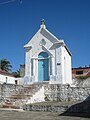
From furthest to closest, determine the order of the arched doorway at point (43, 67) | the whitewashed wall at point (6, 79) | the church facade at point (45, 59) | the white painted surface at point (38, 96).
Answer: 1. the whitewashed wall at point (6, 79)
2. the arched doorway at point (43, 67)
3. the church facade at point (45, 59)
4. the white painted surface at point (38, 96)

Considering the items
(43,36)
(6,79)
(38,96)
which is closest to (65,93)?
(38,96)

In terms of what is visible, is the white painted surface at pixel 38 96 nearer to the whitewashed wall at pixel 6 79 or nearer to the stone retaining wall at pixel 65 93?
the stone retaining wall at pixel 65 93

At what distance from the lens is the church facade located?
18847 mm

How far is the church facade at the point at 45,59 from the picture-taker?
18847mm

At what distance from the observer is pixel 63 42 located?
1911 centimetres

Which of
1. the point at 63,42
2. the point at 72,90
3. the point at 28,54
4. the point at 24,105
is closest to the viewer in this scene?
the point at 24,105

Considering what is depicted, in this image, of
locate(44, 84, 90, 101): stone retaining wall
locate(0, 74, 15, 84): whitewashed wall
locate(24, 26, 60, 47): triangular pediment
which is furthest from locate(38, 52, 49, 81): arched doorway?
locate(0, 74, 15, 84): whitewashed wall

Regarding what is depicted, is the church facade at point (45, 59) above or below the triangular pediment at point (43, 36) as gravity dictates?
below

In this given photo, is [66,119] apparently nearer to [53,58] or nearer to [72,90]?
[72,90]

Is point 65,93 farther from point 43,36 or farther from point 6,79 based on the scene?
point 6,79

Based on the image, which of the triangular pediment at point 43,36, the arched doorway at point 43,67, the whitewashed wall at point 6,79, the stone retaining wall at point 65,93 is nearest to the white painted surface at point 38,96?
the stone retaining wall at point 65,93


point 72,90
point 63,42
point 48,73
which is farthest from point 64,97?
point 63,42

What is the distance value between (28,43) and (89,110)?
38.3ft

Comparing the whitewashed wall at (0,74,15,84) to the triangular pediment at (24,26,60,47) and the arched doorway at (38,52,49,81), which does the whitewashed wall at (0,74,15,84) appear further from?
the arched doorway at (38,52,49,81)
